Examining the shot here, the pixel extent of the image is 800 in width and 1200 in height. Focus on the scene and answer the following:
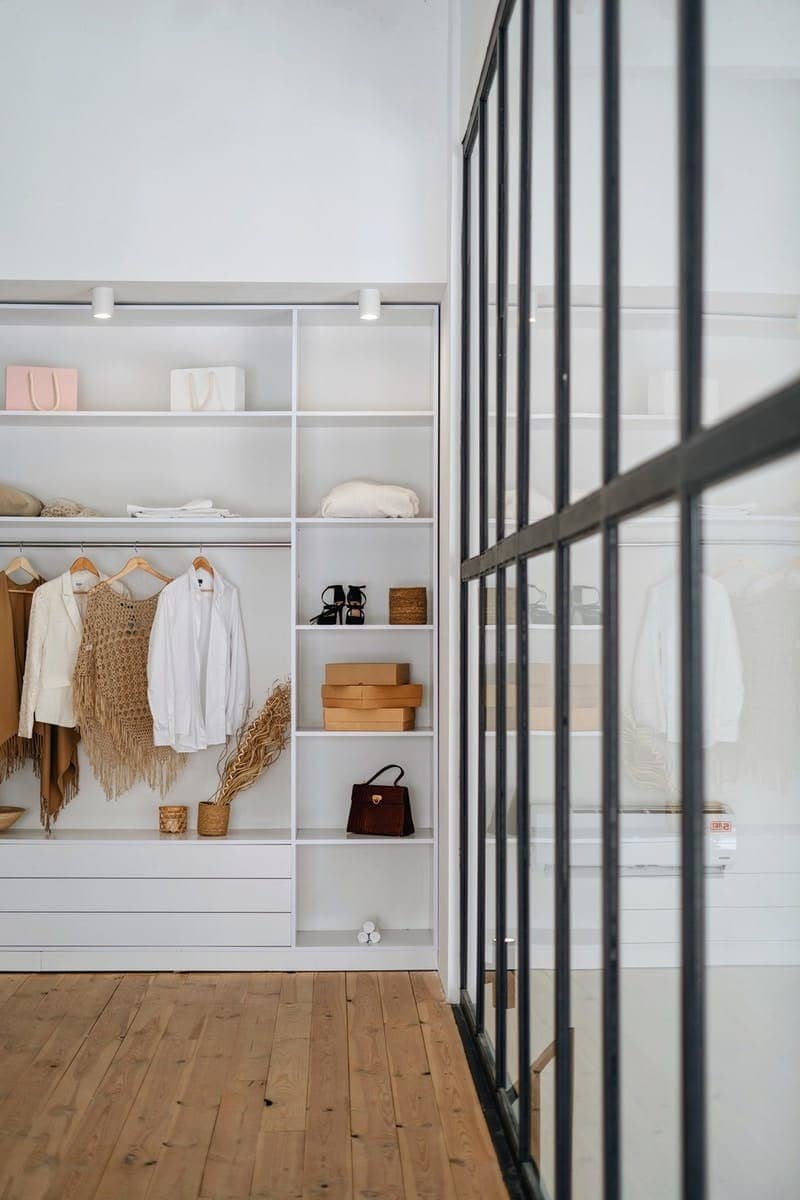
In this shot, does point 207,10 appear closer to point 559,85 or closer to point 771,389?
point 559,85

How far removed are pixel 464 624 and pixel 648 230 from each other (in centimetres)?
223

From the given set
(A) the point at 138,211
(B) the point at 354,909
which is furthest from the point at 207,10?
(B) the point at 354,909

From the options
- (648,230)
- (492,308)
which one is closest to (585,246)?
(648,230)

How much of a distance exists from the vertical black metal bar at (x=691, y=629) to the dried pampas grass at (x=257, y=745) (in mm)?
3109

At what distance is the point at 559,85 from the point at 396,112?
6.73ft

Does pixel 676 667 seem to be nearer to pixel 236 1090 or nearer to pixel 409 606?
pixel 236 1090

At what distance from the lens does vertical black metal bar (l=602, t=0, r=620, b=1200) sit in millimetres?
1567

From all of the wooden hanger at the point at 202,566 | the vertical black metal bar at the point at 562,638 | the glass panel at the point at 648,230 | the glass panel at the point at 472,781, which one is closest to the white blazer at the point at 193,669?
the wooden hanger at the point at 202,566

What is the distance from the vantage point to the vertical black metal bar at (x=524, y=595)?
2.37m

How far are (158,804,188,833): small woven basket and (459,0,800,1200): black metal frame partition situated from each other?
47.3 inches

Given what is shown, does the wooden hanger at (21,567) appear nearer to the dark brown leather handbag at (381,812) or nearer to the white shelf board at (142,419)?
the white shelf board at (142,419)

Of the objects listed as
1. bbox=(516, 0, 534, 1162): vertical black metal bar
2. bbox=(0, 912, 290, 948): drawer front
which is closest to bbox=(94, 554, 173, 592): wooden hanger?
bbox=(0, 912, 290, 948): drawer front

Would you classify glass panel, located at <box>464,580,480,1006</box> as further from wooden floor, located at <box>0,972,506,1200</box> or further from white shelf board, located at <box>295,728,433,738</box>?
white shelf board, located at <box>295,728,433,738</box>

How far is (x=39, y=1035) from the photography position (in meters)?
3.41
